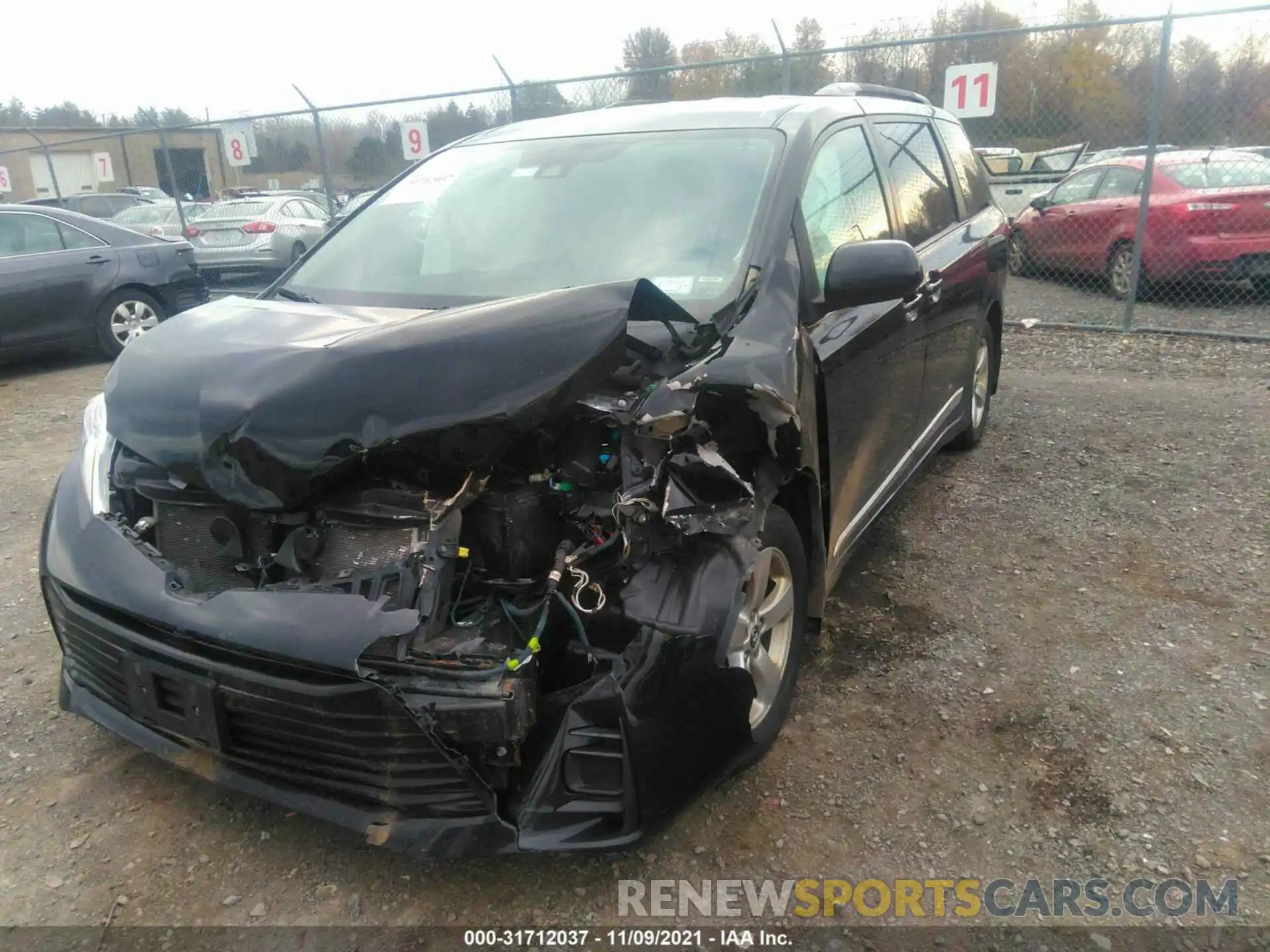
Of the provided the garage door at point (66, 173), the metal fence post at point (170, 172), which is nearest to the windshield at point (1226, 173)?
the metal fence post at point (170, 172)

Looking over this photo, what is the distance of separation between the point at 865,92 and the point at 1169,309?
636 cm

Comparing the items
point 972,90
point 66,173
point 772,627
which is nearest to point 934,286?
point 772,627

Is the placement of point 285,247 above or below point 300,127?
below

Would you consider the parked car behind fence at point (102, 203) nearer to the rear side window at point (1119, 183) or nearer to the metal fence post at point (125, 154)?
the metal fence post at point (125, 154)

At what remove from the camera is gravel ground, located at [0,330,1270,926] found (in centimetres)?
229

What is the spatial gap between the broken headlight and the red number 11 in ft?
27.9

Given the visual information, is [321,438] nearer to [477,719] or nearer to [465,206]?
[477,719]

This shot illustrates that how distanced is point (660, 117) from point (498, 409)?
1.87 meters

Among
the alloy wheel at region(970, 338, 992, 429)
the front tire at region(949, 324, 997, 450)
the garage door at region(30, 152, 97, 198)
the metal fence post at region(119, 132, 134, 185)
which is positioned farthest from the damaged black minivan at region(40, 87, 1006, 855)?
the garage door at region(30, 152, 97, 198)

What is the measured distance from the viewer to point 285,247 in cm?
1258

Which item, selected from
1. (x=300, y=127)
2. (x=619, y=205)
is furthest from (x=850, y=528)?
(x=300, y=127)

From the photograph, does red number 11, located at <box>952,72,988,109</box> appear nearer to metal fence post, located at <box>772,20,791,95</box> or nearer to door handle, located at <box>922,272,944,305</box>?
metal fence post, located at <box>772,20,791,95</box>

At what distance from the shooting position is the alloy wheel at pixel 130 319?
28.0 feet

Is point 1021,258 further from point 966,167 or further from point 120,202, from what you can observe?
point 120,202
